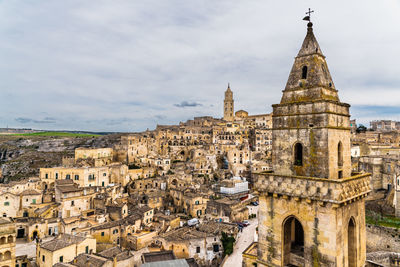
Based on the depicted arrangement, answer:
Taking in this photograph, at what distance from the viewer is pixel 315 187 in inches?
329

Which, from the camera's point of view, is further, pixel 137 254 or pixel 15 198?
pixel 15 198

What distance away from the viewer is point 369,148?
2313 inches

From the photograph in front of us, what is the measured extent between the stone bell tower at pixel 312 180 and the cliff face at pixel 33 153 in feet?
265

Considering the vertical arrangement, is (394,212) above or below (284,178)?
below

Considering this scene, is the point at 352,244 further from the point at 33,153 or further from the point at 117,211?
the point at 33,153

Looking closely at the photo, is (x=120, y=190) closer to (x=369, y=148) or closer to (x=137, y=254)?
(x=137, y=254)

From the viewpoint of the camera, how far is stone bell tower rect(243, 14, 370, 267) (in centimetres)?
822

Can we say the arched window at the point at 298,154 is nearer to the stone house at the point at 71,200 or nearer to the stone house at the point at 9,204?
the stone house at the point at 71,200

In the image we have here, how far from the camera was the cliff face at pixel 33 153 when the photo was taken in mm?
75812

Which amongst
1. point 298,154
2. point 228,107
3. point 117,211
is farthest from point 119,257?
point 228,107

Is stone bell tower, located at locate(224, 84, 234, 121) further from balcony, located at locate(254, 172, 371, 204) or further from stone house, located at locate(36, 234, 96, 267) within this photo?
balcony, located at locate(254, 172, 371, 204)

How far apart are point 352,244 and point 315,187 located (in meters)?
3.08

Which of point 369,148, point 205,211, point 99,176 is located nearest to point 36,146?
point 99,176

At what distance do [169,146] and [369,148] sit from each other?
5488 centimetres
